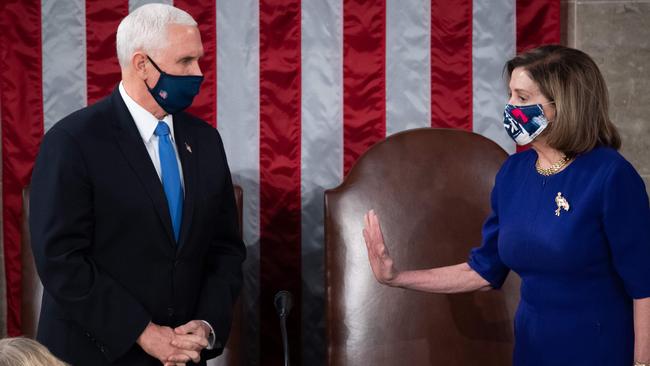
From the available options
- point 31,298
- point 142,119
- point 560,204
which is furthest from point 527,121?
point 31,298

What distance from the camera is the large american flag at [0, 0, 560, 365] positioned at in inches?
139

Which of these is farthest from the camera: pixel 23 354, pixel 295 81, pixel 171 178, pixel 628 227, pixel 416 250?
pixel 295 81

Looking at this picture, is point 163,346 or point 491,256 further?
point 491,256

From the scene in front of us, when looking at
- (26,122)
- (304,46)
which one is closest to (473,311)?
(304,46)

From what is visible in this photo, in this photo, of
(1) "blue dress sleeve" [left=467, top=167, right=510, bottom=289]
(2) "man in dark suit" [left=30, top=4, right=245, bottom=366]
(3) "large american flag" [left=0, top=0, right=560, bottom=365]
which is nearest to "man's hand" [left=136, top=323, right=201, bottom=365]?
(2) "man in dark suit" [left=30, top=4, right=245, bottom=366]

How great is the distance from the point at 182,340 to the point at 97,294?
9.9 inches

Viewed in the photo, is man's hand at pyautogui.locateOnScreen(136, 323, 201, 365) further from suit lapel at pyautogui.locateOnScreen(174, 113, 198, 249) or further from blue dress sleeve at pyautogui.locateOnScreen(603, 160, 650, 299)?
blue dress sleeve at pyautogui.locateOnScreen(603, 160, 650, 299)

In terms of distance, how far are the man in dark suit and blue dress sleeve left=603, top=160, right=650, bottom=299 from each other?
1051 millimetres

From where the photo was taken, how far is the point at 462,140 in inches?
128

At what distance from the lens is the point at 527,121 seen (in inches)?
90.0

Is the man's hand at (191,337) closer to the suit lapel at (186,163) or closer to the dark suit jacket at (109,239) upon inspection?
the dark suit jacket at (109,239)

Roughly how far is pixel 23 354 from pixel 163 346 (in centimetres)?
99

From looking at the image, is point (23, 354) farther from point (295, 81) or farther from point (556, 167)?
point (295, 81)

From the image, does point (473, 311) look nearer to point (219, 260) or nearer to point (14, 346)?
point (219, 260)
